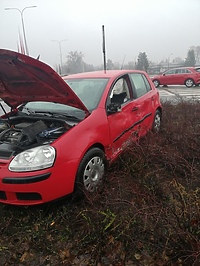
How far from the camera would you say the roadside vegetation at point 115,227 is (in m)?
1.84

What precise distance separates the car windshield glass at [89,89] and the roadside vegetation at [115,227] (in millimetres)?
1049

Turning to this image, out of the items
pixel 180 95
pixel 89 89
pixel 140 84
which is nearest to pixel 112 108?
pixel 89 89

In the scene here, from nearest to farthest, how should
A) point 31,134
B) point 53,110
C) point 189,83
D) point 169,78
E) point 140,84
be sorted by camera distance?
1. point 31,134
2. point 53,110
3. point 140,84
4. point 189,83
5. point 169,78

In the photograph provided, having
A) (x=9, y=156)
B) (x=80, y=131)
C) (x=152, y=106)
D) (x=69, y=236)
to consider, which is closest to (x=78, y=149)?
(x=80, y=131)

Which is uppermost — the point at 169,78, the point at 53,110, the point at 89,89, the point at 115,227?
the point at 89,89

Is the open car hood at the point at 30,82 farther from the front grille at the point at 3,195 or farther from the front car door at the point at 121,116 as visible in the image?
the front grille at the point at 3,195

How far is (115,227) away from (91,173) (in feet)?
2.52

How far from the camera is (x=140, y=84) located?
432 cm

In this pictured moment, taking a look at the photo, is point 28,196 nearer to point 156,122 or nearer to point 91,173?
point 91,173

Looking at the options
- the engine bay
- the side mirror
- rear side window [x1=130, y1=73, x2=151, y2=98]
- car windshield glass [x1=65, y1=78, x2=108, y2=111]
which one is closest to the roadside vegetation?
the engine bay

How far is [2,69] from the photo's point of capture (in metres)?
2.51

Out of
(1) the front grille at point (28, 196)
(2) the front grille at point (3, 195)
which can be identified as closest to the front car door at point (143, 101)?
(1) the front grille at point (28, 196)

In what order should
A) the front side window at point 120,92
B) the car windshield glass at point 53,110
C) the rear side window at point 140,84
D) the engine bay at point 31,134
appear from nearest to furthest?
the engine bay at point 31,134
the car windshield glass at point 53,110
the front side window at point 120,92
the rear side window at point 140,84

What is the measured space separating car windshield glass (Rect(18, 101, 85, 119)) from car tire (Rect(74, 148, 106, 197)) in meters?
0.53
